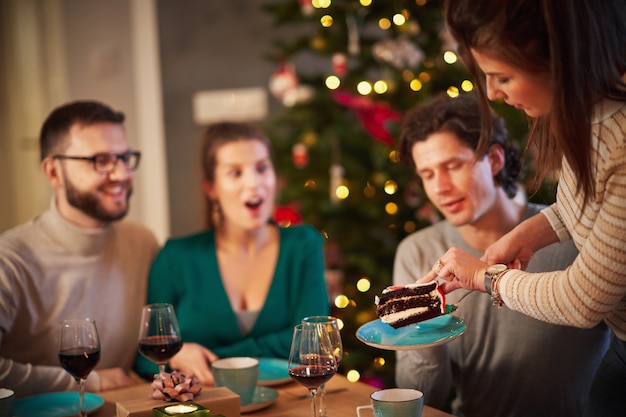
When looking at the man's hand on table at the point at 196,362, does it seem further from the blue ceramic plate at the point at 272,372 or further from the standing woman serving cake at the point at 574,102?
the standing woman serving cake at the point at 574,102

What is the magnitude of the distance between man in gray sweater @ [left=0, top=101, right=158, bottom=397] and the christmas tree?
3.87 ft

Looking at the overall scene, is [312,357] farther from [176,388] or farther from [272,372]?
[272,372]

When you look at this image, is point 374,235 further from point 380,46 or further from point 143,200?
point 143,200

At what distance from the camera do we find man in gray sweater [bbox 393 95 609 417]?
2270 millimetres

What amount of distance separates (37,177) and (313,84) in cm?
239

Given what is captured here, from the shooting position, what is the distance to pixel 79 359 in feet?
6.22

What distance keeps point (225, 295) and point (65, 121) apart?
76cm

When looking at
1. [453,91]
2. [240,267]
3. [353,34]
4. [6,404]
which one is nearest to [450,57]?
[453,91]

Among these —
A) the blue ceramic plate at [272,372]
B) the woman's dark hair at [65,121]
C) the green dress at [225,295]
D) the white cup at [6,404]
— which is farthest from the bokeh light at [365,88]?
the white cup at [6,404]

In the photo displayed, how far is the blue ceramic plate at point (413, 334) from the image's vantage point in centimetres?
172

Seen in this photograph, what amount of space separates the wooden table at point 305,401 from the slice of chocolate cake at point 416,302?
24cm

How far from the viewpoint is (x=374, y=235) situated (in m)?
3.86

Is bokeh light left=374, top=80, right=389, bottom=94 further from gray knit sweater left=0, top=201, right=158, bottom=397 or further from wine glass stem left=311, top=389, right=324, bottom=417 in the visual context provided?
wine glass stem left=311, top=389, right=324, bottom=417

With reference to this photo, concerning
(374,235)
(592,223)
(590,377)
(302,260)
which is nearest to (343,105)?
(374,235)
